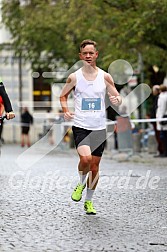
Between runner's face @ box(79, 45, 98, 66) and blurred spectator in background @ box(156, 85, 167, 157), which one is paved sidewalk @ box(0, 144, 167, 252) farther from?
blurred spectator in background @ box(156, 85, 167, 157)

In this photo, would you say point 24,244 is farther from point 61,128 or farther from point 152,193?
point 61,128

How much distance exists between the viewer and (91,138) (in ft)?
29.9

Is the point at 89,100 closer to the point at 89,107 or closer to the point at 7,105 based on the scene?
the point at 89,107

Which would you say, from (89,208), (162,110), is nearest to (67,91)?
(89,208)

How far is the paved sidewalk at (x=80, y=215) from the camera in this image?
7125 millimetres

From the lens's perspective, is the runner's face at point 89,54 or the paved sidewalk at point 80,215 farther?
the runner's face at point 89,54

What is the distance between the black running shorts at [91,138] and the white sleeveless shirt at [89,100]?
6 centimetres

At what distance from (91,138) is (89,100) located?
16.4 inches

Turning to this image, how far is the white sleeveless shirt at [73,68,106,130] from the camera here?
9000mm

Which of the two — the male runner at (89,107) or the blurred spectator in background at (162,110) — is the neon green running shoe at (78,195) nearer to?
the male runner at (89,107)

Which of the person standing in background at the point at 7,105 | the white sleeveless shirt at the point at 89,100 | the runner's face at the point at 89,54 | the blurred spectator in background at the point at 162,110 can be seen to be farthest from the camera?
the blurred spectator in background at the point at 162,110

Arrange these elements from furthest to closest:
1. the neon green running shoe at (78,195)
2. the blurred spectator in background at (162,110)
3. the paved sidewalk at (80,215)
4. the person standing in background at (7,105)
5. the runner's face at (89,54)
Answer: the blurred spectator in background at (162,110), the person standing in background at (7,105), the neon green running shoe at (78,195), the runner's face at (89,54), the paved sidewalk at (80,215)

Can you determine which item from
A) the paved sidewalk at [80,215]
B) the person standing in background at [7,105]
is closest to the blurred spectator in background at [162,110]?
the paved sidewalk at [80,215]

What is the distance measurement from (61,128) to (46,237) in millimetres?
23267
